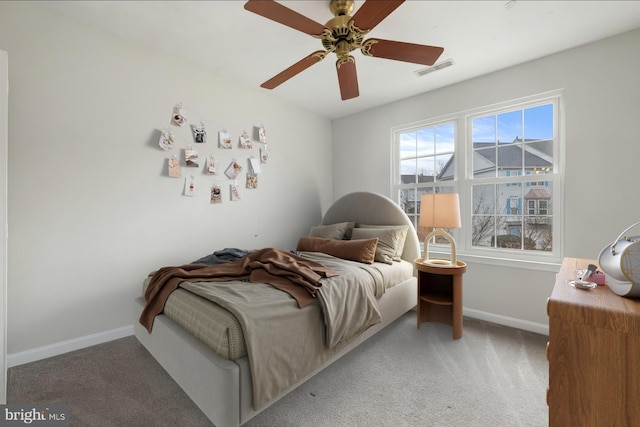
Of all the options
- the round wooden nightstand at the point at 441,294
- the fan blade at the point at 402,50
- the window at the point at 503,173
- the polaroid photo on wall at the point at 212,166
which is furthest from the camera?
the polaroid photo on wall at the point at 212,166

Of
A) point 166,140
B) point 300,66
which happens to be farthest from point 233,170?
point 300,66

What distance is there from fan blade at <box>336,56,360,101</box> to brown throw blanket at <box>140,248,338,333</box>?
144 centimetres

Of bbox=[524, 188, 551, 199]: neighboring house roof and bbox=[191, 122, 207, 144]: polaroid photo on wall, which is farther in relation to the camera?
bbox=[191, 122, 207, 144]: polaroid photo on wall

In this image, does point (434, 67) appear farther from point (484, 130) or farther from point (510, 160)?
point (510, 160)

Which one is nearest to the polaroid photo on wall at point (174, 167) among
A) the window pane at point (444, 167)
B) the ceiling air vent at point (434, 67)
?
the ceiling air vent at point (434, 67)

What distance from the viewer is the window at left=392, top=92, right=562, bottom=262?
2664 mm

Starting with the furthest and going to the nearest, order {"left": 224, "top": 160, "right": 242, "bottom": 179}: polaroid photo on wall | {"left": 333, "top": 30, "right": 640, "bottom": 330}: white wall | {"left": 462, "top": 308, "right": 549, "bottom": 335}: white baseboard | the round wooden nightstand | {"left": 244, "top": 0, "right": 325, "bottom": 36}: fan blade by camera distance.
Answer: {"left": 224, "top": 160, "right": 242, "bottom": 179}: polaroid photo on wall → {"left": 462, "top": 308, "right": 549, "bottom": 335}: white baseboard → the round wooden nightstand → {"left": 333, "top": 30, "right": 640, "bottom": 330}: white wall → {"left": 244, "top": 0, "right": 325, "bottom": 36}: fan blade

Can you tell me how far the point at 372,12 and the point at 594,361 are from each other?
181cm

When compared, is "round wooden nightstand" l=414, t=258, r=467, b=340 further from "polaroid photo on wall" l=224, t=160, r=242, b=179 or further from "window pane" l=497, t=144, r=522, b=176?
"polaroid photo on wall" l=224, t=160, r=242, b=179

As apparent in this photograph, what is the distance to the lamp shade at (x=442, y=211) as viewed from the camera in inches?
97.7

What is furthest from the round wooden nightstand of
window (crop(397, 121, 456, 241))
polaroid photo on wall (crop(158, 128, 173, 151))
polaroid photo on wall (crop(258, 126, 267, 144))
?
polaroid photo on wall (crop(158, 128, 173, 151))

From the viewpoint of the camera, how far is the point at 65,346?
2188 millimetres

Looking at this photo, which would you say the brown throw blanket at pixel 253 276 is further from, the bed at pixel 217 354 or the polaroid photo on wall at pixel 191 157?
the polaroid photo on wall at pixel 191 157

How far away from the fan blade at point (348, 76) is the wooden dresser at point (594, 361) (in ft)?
5.84
